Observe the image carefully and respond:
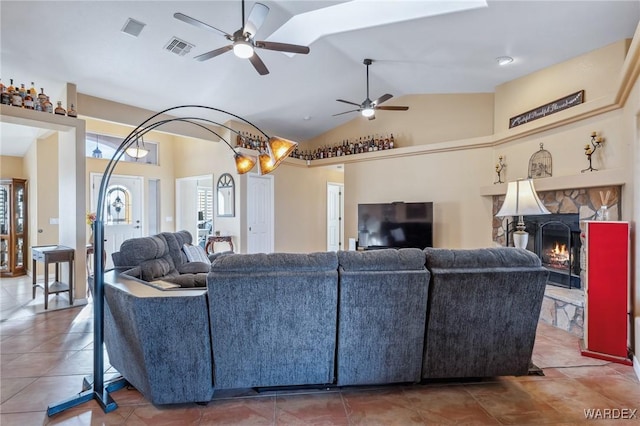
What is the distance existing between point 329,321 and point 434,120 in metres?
4.88

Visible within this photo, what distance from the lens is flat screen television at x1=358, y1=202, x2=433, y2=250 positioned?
5.63m

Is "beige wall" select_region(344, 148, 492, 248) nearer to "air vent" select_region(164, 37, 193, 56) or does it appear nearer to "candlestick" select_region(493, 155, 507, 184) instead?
"candlestick" select_region(493, 155, 507, 184)

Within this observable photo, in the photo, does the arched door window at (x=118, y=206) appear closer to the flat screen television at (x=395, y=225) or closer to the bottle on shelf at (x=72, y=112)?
the bottle on shelf at (x=72, y=112)

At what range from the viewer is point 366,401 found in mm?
2123

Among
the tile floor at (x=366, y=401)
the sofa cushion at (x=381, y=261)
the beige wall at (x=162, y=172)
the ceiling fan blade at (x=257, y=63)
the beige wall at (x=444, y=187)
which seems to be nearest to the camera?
the tile floor at (x=366, y=401)

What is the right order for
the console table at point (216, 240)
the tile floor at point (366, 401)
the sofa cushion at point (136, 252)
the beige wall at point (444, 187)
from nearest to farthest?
the tile floor at point (366, 401) < the sofa cushion at point (136, 252) < the beige wall at point (444, 187) < the console table at point (216, 240)

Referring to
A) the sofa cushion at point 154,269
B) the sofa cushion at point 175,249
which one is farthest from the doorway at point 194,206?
the sofa cushion at point 154,269

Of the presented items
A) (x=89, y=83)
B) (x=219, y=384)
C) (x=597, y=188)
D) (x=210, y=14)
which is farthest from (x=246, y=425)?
(x=89, y=83)

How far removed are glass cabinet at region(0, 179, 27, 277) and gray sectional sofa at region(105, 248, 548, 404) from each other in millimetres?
5777

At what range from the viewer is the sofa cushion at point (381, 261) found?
207 centimetres

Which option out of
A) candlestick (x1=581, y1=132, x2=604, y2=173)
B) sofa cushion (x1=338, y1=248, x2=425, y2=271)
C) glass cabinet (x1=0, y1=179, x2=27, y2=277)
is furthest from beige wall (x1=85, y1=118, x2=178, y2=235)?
candlestick (x1=581, y1=132, x2=604, y2=173)

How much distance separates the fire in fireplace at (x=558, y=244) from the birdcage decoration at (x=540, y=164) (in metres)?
0.57

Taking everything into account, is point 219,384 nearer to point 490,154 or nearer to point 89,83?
point 89,83

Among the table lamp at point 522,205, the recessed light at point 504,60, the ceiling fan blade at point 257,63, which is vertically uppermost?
the recessed light at point 504,60
